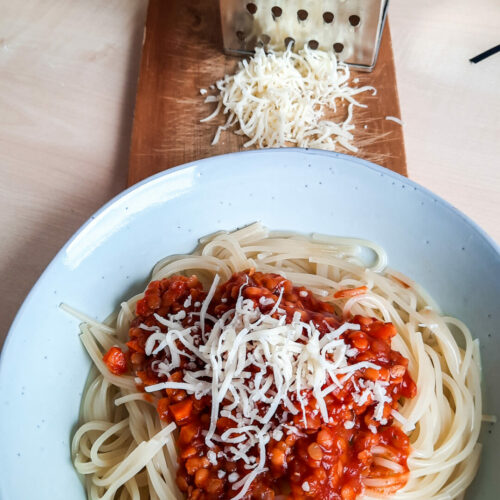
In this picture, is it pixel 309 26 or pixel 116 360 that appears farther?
pixel 309 26

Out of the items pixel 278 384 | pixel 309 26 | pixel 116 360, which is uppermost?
pixel 309 26

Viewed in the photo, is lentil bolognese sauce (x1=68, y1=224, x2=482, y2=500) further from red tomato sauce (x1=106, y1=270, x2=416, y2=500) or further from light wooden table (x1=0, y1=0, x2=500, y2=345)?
light wooden table (x1=0, y1=0, x2=500, y2=345)

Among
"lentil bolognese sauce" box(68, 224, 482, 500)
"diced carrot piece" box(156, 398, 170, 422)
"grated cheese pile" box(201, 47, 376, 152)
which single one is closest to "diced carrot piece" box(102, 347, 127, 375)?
"lentil bolognese sauce" box(68, 224, 482, 500)

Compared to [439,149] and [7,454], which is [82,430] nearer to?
Answer: [7,454]

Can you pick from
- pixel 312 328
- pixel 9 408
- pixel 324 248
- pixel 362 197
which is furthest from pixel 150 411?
pixel 362 197

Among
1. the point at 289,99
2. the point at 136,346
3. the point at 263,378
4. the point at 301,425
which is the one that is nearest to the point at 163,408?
the point at 136,346

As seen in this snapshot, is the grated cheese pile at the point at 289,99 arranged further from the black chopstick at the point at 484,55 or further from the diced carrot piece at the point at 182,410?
the diced carrot piece at the point at 182,410

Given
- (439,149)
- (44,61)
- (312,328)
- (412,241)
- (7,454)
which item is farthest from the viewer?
(44,61)

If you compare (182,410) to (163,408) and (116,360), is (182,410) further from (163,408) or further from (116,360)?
Answer: (116,360)
